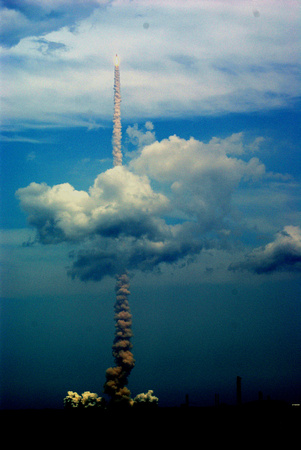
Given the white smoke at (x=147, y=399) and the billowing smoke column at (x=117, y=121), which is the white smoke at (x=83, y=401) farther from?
the billowing smoke column at (x=117, y=121)

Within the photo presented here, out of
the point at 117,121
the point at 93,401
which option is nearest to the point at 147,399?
the point at 93,401

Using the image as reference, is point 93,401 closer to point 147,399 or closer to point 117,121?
point 147,399

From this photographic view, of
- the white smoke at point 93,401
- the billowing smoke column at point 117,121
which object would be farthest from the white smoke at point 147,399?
the billowing smoke column at point 117,121

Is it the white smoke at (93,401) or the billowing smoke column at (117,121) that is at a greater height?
the billowing smoke column at (117,121)

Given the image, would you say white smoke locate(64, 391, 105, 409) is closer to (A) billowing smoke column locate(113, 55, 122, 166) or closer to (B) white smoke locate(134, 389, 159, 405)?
(B) white smoke locate(134, 389, 159, 405)

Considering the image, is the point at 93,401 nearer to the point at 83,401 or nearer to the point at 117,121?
the point at 83,401

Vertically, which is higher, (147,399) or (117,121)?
(117,121)

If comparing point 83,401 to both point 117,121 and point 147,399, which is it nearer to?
point 147,399

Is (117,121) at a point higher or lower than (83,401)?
higher

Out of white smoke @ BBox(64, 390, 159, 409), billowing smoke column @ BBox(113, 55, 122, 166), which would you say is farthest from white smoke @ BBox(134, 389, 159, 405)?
billowing smoke column @ BBox(113, 55, 122, 166)

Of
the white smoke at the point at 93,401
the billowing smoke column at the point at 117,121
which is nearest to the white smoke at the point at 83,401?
the white smoke at the point at 93,401

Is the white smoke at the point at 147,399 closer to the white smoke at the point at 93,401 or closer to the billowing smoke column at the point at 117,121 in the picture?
the white smoke at the point at 93,401
